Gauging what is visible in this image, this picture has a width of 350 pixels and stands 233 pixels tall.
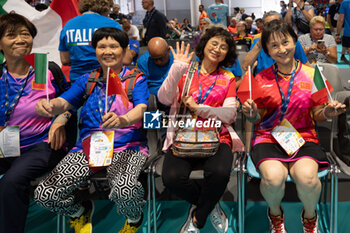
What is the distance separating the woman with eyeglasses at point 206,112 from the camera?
2.00 metres

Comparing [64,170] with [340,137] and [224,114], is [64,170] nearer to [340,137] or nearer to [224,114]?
[224,114]

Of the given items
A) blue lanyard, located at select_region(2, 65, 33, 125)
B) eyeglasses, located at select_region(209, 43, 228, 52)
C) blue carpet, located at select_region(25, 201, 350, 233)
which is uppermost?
eyeglasses, located at select_region(209, 43, 228, 52)

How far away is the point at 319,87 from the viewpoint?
1855 mm

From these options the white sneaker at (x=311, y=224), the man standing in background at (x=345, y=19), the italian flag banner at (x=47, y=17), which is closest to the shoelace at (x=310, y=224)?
the white sneaker at (x=311, y=224)

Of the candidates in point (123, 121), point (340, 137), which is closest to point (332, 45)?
point (340, 137)

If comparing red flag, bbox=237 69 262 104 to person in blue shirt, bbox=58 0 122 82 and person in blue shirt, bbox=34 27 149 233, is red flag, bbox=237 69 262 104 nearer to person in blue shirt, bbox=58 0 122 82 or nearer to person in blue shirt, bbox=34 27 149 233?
person in blue shirt, bbox=34 27 149 233

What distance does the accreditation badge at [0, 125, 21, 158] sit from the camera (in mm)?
2150

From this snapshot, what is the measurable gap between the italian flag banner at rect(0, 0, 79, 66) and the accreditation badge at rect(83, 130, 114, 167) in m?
1.49

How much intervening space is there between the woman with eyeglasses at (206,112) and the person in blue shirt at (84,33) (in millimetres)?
768

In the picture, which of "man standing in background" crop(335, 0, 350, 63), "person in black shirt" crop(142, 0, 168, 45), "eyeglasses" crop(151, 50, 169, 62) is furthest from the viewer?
"man standing in background" crop(335, 0, 350, 63)

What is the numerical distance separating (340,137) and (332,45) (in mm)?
1545

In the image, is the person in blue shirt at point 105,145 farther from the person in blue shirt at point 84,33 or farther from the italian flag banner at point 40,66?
the person in blue shirt at point 84,33

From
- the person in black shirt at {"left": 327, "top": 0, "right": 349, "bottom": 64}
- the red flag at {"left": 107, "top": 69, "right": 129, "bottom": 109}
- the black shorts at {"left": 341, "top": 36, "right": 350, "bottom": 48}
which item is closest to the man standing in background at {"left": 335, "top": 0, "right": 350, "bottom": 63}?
the black shorts at {"left": 341, "top": 36, "right": 350, "bottom": 48}

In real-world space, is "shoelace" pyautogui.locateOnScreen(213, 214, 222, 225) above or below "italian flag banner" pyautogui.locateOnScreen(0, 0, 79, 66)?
below
